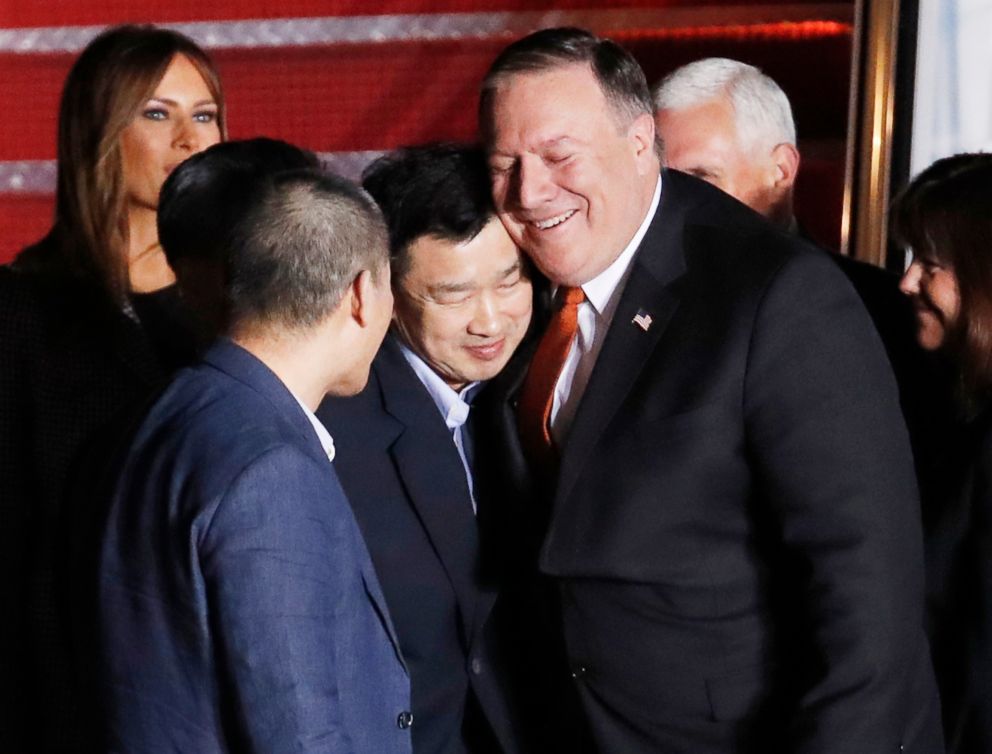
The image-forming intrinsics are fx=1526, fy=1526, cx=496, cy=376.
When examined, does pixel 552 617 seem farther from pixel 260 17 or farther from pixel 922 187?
pixel 260 17

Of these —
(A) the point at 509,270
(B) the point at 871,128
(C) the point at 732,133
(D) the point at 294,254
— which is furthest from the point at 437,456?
(B) the point at 871,128

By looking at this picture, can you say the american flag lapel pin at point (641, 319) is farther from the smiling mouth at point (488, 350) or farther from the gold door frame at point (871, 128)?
the gold door frame at point (871, 128)

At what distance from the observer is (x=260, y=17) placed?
331cm

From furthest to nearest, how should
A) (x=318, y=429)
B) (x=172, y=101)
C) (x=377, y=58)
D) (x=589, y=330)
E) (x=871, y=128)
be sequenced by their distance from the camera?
(x=377, y=58) < (x=871, y=128) < (x=172, y=101) < (x=589, y=330) < (x=318, y=429)

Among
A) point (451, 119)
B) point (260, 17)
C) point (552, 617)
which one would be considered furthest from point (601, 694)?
point (260, 17)

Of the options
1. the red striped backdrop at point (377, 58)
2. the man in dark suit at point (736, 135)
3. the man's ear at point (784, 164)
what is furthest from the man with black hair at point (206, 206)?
the red striped backdrop at point (377, 58)

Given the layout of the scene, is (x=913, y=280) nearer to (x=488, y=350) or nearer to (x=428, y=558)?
(x=488, y=350)

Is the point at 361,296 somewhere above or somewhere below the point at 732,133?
above

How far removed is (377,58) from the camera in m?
3.29

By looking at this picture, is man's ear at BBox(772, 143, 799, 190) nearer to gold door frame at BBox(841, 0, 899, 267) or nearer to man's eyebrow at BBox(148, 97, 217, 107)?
gold door frame at BBox(841, 0, 899, 267)

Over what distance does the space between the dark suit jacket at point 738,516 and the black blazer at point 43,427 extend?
0.74 meters

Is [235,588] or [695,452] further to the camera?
[695,452]

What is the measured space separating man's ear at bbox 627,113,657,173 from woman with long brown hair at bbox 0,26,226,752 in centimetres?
78

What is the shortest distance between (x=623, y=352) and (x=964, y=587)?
0.57m
